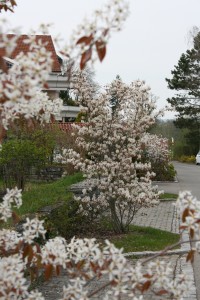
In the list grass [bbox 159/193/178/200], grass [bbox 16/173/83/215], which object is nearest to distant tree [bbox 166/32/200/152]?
grass [bbox 159/193/178/200]

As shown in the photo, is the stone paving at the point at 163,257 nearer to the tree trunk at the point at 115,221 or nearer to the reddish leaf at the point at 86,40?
the tree trunk at the point at 115,221

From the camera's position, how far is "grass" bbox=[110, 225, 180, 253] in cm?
832

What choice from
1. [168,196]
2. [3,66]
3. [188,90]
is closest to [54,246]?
[3,66]

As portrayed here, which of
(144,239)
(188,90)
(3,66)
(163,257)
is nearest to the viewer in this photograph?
(3,66)

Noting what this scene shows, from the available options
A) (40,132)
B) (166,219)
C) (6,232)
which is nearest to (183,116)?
(40,132)

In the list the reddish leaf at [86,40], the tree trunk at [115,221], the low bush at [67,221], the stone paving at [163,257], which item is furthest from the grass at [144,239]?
the reddish leaf at [86,40]

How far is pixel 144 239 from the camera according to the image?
8.97m

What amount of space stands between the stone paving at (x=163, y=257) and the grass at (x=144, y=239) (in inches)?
12.1

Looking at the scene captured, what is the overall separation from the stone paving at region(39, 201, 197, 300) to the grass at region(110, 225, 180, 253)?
309 millimetres

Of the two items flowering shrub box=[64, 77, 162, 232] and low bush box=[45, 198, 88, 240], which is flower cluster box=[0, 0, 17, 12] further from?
flowering shrub box=[64, 77, 162, 232]

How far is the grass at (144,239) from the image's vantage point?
8.32 meters

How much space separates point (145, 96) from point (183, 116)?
133ft

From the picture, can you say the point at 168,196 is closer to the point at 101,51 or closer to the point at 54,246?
the point at 54,246

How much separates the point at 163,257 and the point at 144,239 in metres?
0.86
